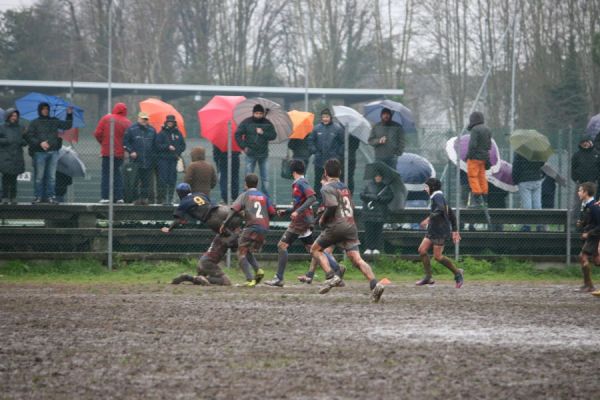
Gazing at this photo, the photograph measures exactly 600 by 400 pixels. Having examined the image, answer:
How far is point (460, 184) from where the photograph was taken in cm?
2288

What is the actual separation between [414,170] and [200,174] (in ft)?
14.7

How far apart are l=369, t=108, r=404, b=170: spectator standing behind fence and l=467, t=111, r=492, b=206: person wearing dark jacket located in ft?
3.98

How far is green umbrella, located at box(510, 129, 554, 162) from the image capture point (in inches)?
872

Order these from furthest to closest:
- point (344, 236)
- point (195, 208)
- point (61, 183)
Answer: point (61, 183) < point (195, 208) < point (344, 236)

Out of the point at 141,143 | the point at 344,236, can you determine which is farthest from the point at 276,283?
the point at 141,143

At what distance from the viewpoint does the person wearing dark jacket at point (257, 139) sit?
21.2 metres

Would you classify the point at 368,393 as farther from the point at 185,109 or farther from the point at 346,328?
the point at 185,109

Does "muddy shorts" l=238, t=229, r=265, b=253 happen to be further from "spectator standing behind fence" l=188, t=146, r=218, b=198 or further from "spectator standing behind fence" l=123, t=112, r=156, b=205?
"spectator standing behind fence" l=123, t=112, r=156, b=205

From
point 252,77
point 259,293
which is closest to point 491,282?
point 259,293

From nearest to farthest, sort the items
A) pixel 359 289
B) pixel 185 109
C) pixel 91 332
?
1. pixel 91 332
2. pixel 359 289
3. pixel 185 109

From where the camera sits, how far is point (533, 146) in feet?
72.7

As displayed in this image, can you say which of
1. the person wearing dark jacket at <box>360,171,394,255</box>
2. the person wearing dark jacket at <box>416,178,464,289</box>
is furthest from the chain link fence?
the person wearing dark jacket at <box>416,178,464,289</box>

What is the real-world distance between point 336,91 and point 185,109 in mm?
7722

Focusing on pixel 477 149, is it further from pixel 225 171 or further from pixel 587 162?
pixel 225 171
